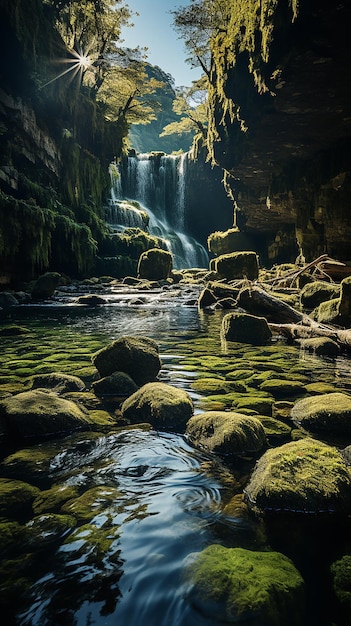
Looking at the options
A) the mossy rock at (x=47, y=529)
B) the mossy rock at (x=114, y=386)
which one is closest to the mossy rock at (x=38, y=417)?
the mossy rock at (x=114, y=386)

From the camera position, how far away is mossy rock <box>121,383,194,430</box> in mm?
3387

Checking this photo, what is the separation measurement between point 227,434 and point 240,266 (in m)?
16.0

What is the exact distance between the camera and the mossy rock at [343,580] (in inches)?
60.0

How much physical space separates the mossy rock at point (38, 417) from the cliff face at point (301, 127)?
1195cm

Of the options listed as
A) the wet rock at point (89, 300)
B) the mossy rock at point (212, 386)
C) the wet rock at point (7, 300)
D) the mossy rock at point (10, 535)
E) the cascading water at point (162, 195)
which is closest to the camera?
the mossy rock at point (10, 535)

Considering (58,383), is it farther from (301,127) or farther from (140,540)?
(301,127)

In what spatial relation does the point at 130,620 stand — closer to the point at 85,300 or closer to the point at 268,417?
the point at 268,417

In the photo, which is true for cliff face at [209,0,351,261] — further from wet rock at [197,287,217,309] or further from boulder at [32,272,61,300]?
boulder at [32,272,61,300]

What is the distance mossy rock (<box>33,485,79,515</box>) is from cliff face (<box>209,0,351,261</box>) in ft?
41.2

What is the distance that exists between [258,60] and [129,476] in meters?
15.5

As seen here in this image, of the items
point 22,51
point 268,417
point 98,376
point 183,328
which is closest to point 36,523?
point 268,417

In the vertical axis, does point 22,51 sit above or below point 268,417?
above

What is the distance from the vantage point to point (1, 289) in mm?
17094

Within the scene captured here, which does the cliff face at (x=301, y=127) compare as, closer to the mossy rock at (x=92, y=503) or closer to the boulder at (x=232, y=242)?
the boulder at (x=232, y=242)
